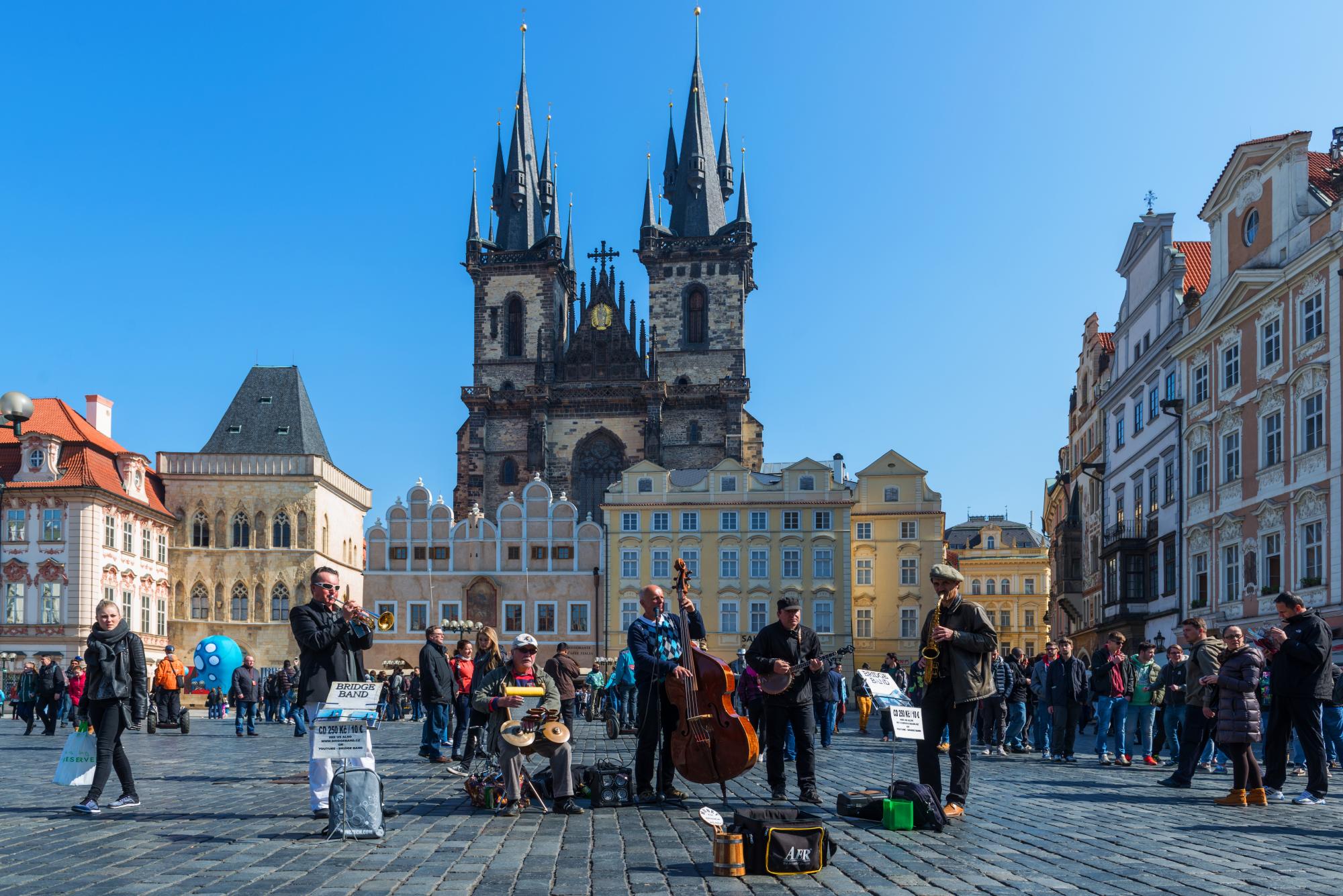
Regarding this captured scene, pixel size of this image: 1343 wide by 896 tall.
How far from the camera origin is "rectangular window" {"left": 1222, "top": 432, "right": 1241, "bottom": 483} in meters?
32.2

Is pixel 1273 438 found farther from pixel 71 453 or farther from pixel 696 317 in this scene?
pixel 696 317

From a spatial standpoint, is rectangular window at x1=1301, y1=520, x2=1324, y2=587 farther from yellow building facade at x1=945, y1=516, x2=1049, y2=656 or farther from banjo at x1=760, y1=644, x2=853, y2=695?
yellow building facade at x1=945, y1=516, x2=1049, y2=656

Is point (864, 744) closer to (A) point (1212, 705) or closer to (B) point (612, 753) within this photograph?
(B) point (612, 753)

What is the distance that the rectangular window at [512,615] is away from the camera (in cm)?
6050

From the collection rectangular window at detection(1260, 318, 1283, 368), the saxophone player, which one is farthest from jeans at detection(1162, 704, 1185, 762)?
rectangular window at detection(1260, 318, 1283, 368)

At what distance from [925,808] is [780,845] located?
7.20 feet

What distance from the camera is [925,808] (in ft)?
31.4

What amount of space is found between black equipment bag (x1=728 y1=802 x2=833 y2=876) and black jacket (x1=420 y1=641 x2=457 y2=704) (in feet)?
27.4

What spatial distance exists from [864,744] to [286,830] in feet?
49.9

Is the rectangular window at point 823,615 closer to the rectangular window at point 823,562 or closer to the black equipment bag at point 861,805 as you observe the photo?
the rectangular window at point 823,562

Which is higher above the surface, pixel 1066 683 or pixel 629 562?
pixel 629 562

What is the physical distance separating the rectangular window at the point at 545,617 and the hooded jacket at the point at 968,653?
51.5 meters

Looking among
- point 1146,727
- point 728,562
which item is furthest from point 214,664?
point 1146,727

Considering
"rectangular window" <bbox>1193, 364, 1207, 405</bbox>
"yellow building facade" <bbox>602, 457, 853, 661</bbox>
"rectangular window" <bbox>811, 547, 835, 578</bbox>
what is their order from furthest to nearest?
"rectangular window" <bbox>811, 547, 835, 578</bbox> < "yellow building facade" <bbox>602, 457, 853, 661</bbox> < "rectangular window" <bbox>1193, 364, 1207, 405</bbox>
